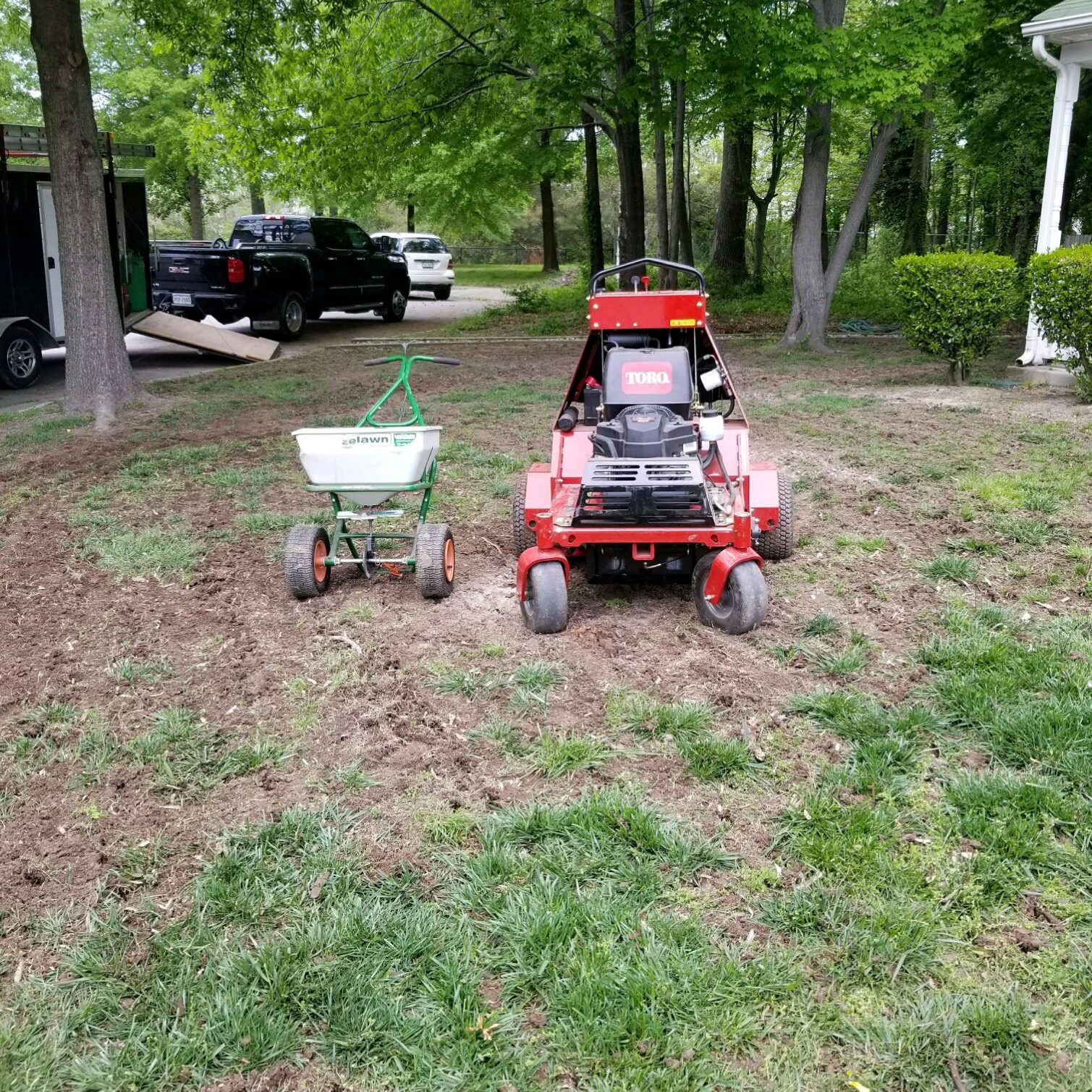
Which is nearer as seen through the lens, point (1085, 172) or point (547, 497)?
point (547, 497)

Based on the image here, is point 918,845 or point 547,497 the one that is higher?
point 547,497

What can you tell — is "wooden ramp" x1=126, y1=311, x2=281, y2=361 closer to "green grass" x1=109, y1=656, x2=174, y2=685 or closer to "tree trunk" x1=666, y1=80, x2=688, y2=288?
"tree trunk" x1=666, y1=80, x2=688, y2=288

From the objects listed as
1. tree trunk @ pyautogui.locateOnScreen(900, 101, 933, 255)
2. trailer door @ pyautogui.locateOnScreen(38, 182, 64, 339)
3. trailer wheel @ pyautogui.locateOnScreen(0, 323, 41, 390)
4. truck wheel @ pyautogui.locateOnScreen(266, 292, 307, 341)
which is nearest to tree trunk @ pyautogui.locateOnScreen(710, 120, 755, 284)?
tree trunk @ pyautogui.locateOnScreen(900, 101, 933, 255)

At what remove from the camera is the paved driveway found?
41.3 ft

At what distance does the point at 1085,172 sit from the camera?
18406 mm

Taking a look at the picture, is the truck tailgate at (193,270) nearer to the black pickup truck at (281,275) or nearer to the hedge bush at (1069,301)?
the black pickup truck at (281,275)

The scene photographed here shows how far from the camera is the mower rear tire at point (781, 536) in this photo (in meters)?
5.75

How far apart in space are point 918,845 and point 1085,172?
18.8 meters

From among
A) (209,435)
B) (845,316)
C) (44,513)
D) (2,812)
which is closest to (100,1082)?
(2,812)

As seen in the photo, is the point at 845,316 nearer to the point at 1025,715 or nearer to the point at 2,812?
the point at 1025,715

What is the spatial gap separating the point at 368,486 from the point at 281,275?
1253 centimetres

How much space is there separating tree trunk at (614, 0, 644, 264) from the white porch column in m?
5.78

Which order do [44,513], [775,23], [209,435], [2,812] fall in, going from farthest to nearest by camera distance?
1. [775,23]
2. [209,435]
3. [44,513]
4. [2,812]

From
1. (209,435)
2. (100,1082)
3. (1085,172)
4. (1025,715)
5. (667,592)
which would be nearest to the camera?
(100,1082)
